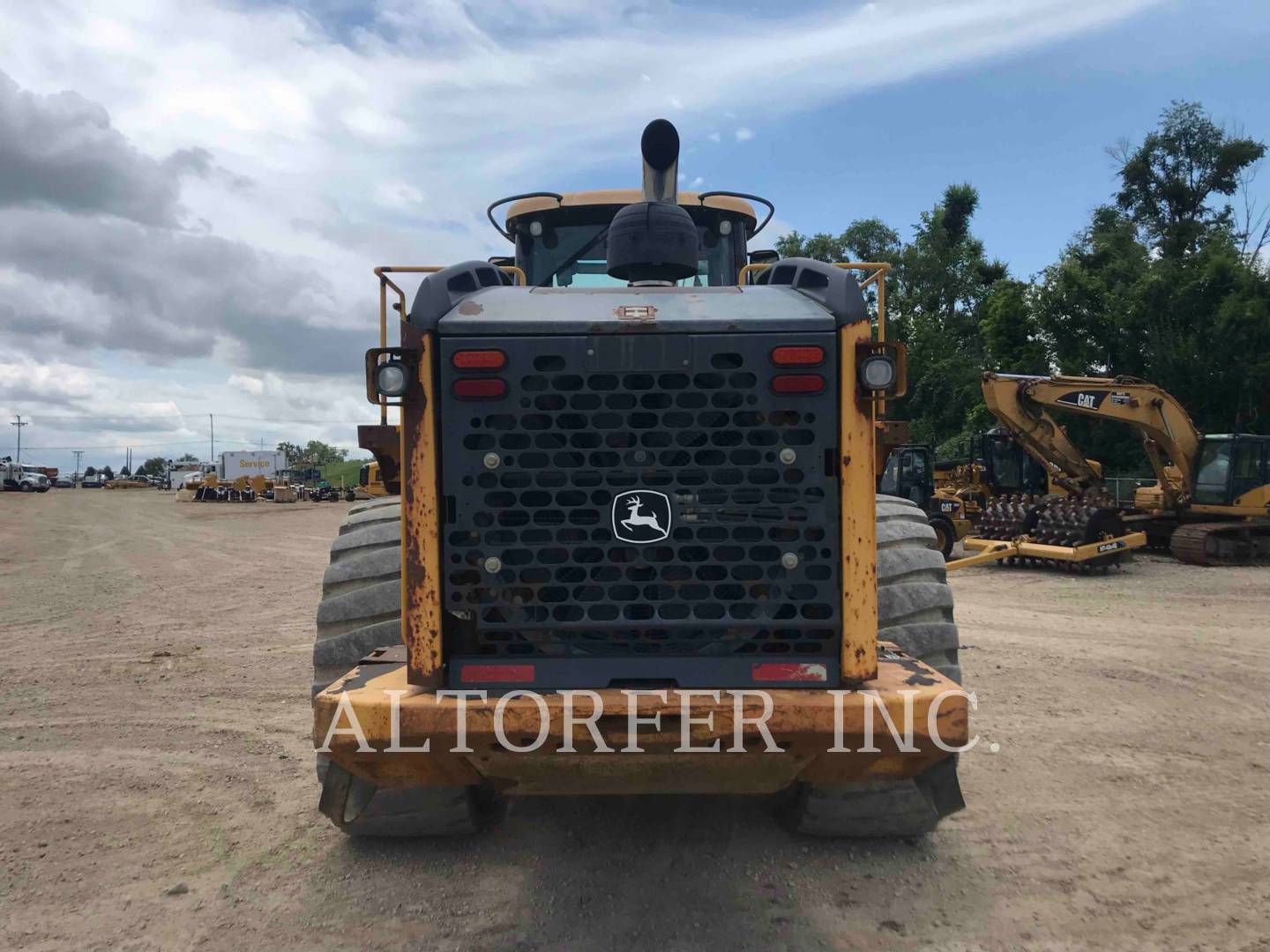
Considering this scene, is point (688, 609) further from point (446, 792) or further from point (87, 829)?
point (87, 829)

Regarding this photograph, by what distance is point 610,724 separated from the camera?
2.80m

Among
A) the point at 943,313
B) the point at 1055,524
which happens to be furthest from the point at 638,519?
the point at 943,313

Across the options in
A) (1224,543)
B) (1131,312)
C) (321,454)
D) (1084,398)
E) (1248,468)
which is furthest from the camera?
(321,454)

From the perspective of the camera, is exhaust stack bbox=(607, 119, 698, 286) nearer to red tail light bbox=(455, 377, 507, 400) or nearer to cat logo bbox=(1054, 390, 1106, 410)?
red tail light bbox=(455, 377, 507, 400)

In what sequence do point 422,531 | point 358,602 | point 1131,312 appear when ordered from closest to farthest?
point 422,531
point 358,602
point 1131,312

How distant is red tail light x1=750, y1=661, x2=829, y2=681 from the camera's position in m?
2.96

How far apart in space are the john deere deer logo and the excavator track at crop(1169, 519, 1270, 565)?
15173mm

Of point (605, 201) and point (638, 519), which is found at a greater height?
point (605, 201)

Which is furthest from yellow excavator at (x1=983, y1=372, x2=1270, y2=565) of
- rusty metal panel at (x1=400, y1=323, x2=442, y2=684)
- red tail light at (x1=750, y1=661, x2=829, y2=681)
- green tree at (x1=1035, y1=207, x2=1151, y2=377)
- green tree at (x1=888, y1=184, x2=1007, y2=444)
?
green tree at (x1=888, y1=184, x2=1007, y2=444)

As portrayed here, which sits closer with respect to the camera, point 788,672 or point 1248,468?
point 788,672

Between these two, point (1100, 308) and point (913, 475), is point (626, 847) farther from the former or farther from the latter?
point (1100, 308)

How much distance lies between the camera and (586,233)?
201 inches

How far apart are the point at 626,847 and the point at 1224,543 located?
15.1 m

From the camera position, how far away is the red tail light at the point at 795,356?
2.94 m
